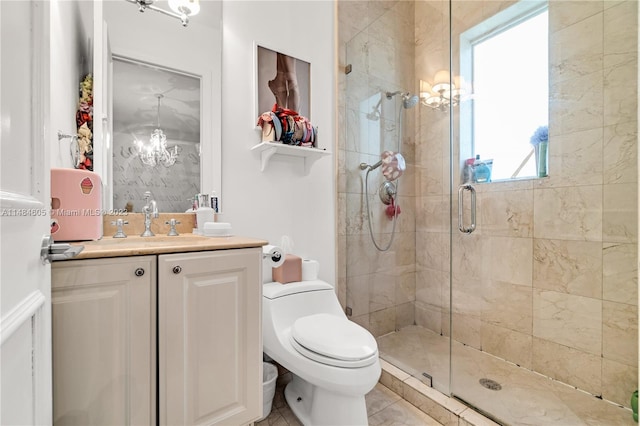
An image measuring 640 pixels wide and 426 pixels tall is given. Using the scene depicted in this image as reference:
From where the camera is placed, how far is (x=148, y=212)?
1374 millimetres

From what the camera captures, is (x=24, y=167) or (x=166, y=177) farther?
(x=166, y=177)

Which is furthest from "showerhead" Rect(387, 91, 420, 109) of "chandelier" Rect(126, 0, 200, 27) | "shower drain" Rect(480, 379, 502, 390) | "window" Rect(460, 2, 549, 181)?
"shower drain" Rect(480, 379, 502, 390)

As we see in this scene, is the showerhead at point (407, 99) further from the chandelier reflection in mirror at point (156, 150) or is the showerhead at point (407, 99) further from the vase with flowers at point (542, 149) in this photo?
the chandelier reflection in mirror at point (156, 150)

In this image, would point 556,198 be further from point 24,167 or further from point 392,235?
point 24,167

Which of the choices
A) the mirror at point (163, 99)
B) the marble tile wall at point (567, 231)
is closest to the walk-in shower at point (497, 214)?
the marble tile wall at point (567, 231)

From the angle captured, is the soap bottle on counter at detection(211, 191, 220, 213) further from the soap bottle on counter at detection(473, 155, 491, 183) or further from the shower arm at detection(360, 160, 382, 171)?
the soap bottle on counter at detection(473, 155, 491, 183)

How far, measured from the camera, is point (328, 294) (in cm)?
166

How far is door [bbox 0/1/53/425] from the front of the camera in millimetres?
449

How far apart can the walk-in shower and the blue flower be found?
0.02m

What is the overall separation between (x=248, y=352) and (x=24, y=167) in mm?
865

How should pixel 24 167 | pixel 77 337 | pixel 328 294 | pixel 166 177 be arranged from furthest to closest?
pixel 328 294
pixel 166 177
pixel 77 337
pixel 24 167

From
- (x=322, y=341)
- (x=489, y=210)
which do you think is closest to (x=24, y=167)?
(x=322, y=341)

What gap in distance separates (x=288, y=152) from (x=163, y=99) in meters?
0.68

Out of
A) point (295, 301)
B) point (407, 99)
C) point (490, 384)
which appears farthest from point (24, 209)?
point (407, 99)
